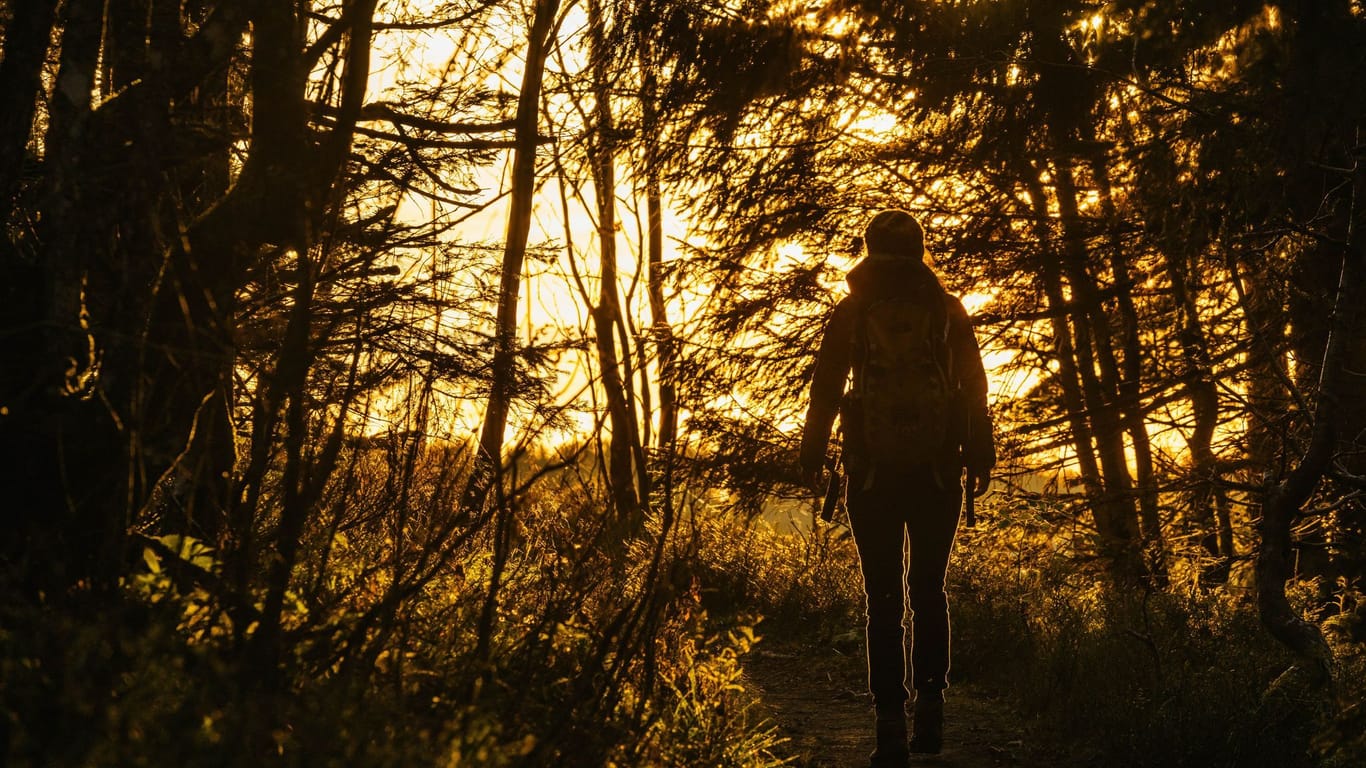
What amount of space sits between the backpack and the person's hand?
0.21 meters

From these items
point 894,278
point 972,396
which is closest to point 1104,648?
point 972,396

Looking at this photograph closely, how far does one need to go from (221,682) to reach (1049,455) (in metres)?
7.48

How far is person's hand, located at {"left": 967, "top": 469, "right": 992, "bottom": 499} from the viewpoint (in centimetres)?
480

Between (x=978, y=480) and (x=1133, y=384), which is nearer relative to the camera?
(x=978, y=480)

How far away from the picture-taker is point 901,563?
4.80 m

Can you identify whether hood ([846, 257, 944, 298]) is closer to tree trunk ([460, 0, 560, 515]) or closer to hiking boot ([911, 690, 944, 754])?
hiking boot ([911, 690, 944, 754])

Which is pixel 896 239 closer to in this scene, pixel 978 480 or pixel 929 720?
pixel 978 480

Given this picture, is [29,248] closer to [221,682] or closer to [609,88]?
[221,682]

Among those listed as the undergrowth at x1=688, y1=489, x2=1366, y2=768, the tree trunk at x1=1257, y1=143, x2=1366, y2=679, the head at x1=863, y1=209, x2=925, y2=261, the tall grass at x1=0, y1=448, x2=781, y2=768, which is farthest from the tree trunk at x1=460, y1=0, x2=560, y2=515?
the tree trunk at x1=1257, y1=143, x2=1366, y2=679

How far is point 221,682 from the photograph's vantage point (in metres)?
2.81

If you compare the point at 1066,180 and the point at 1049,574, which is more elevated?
the point at 1066,180

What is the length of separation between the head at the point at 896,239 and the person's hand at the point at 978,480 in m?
0.91

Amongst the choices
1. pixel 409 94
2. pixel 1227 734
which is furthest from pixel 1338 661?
pixel 409 94

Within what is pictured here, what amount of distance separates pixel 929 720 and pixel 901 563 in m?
0.72
